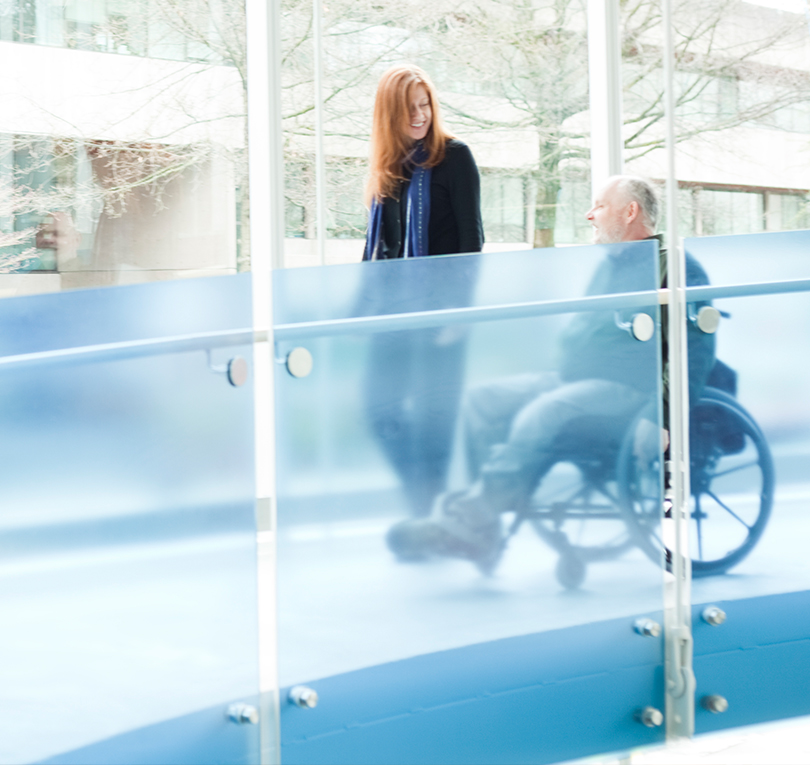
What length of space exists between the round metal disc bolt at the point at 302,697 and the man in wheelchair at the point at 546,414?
31 centimetres

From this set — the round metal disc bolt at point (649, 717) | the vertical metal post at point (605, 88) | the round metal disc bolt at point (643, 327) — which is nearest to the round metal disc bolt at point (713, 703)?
the round metal disc bolt at point (649, 717)

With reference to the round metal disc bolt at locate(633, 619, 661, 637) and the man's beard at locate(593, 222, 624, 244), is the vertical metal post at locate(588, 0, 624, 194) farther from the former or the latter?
the round metal disc bolt at locate(633, 619, 661, 637)

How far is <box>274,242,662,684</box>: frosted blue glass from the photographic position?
1.71m

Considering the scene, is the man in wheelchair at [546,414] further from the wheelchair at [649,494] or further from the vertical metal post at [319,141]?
the vertical metal post at [319,141]

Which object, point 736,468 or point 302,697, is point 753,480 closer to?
point 736,468

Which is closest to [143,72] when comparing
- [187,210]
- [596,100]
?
[187,210]

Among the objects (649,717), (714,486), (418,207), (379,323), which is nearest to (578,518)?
(714,486)

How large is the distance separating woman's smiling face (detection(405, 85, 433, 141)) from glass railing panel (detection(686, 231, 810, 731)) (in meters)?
0.76

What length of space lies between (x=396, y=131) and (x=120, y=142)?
7.51 ft

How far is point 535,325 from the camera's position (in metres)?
1.90

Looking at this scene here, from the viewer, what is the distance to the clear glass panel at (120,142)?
4.07 metres

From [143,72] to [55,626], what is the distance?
3.25 meters

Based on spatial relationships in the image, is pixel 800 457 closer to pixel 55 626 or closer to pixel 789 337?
pixel 789 337

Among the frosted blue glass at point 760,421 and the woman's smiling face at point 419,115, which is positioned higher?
the woman's smiling face at point 419,115
